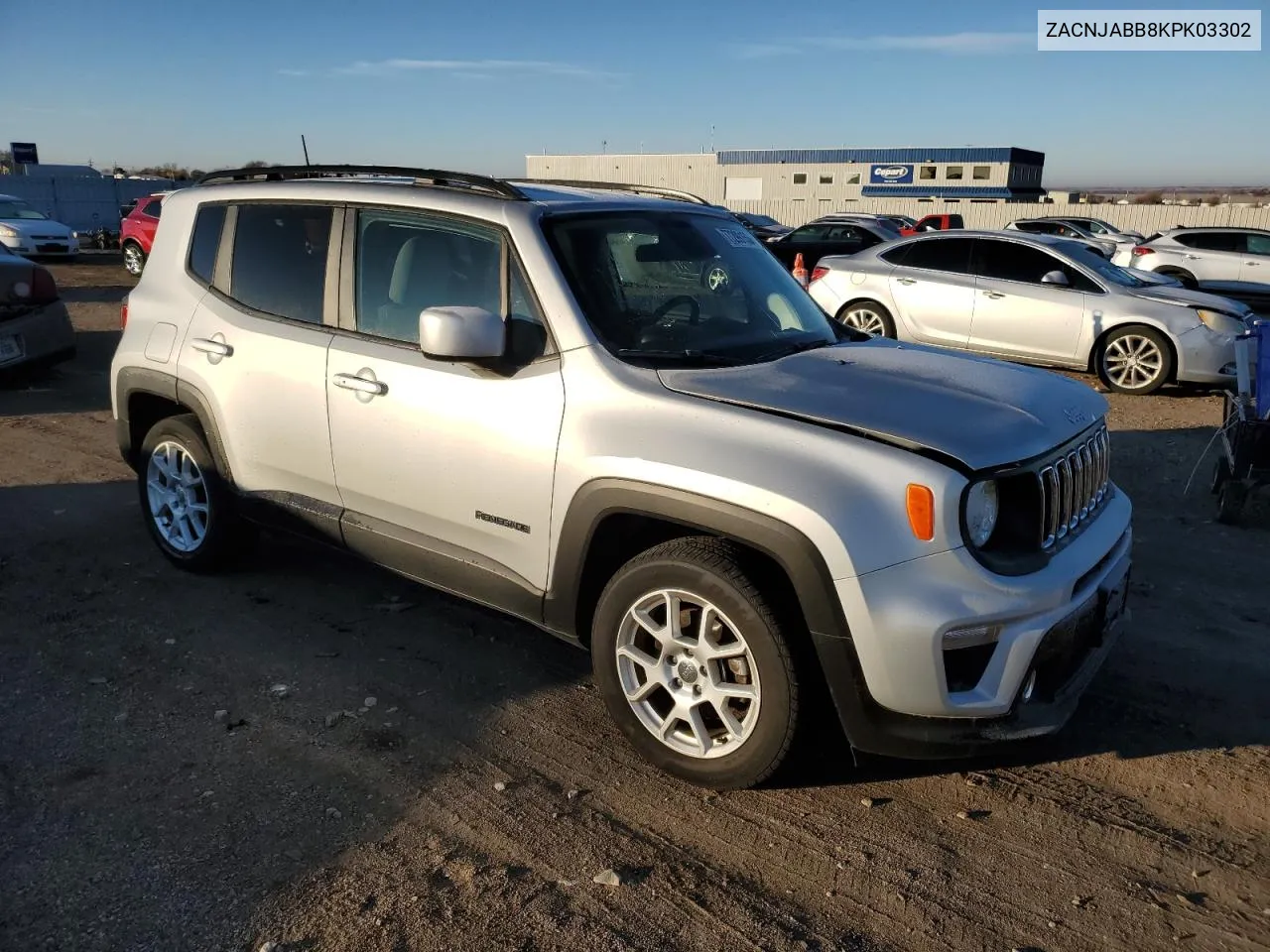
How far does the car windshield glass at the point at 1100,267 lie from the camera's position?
10.5 meters

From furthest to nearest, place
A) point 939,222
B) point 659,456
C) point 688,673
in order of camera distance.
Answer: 1. point 939,222
2. point 688,673
3. point 659,456

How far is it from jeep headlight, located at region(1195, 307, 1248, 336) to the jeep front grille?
23.7 feet

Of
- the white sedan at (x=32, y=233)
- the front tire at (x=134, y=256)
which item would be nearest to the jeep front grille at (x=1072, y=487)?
the front tire at (x=134, y=256)

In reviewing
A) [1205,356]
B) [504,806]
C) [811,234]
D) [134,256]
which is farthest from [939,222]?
[504,806]

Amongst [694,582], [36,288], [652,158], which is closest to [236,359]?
[694,582]

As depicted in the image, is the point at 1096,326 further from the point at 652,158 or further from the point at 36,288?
the point at 652,158

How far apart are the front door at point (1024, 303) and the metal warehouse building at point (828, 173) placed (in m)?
52.1

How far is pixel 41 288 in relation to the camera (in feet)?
30.7

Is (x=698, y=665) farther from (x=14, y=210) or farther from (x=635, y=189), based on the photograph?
(x=14, y=210)

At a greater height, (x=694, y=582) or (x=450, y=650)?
(x=694, y=582)

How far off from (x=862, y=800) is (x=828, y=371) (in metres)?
1.48

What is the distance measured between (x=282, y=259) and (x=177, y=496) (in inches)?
57.1

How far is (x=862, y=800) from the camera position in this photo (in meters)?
3.38

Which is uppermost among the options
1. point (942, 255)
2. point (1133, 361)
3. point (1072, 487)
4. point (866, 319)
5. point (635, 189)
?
point (635, 189)
